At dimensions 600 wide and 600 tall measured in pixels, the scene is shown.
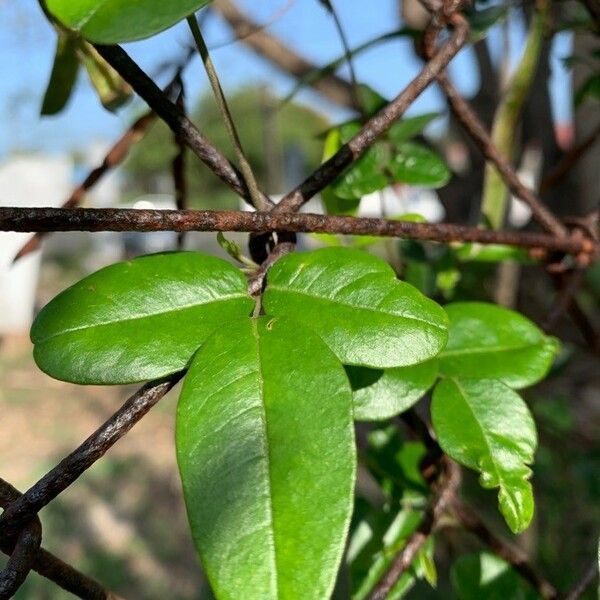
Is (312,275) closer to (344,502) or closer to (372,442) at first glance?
(344,502)

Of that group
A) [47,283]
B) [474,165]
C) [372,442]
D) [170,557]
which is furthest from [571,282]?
[47,283]

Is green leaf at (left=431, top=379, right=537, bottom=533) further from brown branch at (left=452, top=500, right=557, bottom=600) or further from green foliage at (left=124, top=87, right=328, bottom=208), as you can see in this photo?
green foliage at (left=124, top=87, right=328, bottom=208)

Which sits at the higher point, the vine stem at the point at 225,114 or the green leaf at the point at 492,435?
the vine stem at the point at 225,114

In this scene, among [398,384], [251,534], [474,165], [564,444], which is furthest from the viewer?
[564,444]

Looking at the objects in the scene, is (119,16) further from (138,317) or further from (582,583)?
(582,583)

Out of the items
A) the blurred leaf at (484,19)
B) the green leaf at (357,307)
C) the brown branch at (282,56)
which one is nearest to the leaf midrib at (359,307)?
the green leaf at (357,307)

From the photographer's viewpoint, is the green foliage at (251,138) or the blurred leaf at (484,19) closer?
the blurred leaf at (484,19)

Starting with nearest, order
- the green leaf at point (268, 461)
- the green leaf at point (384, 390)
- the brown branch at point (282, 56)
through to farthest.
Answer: the green leaf at point (268, 461), the green leaf at point (384, 390), the brown branch at point (282, 56)

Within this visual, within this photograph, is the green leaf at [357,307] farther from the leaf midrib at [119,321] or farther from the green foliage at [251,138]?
the green foliage at [251,138]
